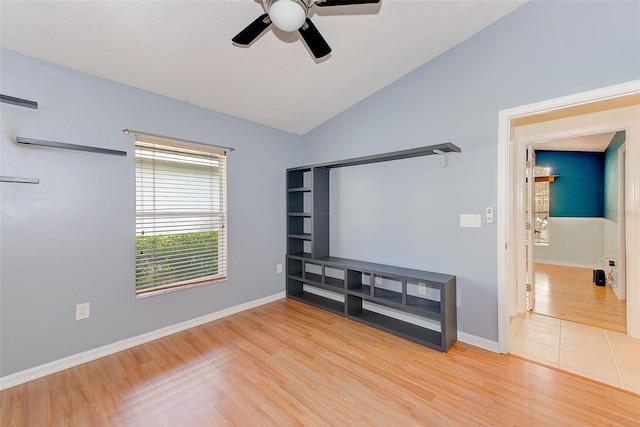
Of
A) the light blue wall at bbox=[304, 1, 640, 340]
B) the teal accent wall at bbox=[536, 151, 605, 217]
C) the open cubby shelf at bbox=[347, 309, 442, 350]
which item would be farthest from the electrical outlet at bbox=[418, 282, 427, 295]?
the teal accent wall at bbox=[536, 151, 605, 217]

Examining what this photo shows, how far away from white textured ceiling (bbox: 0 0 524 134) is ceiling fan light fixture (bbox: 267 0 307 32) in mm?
199

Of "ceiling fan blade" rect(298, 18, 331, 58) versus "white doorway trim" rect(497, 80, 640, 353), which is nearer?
→ "ceiling fan blade" rect(298, 18, 331, 58)

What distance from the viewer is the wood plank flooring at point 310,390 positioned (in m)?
1.60

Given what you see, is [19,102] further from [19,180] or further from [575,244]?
[575,244]

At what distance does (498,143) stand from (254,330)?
9.65 ft

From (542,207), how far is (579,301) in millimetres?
3212

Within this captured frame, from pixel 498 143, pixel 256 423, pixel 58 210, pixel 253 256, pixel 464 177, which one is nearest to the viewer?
pixel 256 423

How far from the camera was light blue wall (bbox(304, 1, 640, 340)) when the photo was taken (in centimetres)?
189

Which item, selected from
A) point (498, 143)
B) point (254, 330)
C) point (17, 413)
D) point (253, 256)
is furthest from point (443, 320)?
point (17, 413)

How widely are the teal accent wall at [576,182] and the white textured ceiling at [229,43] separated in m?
5.07

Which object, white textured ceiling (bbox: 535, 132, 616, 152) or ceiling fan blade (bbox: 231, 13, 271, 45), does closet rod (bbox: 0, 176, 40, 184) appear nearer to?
ceiling fan blade (bbox: 231, 13, 271, 45)

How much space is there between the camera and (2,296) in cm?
187

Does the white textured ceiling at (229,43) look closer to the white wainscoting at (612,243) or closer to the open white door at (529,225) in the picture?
the open white door at (529,225)

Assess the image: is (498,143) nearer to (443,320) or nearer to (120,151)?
(443,320)
